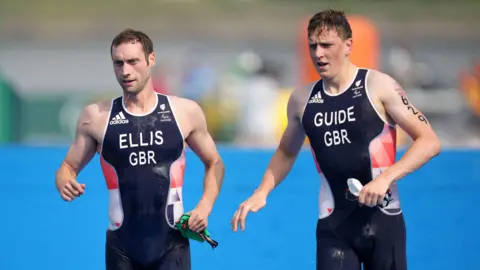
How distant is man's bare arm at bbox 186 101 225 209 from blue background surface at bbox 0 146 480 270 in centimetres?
195

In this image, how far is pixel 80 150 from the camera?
5.92 m

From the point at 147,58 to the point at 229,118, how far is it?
35.3 feet

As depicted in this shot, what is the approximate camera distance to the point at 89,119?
5.86 m

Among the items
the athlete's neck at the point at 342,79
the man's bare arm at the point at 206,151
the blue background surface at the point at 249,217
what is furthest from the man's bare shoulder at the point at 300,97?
the blue background surface at the point at 249,217

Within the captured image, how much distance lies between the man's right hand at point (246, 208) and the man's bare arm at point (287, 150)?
0.28 feet

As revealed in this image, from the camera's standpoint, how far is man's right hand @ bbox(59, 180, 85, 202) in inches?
220

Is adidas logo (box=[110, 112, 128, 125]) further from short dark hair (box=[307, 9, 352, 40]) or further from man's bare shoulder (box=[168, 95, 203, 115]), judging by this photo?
short dark hair (box=[307, 9, 352, 40])

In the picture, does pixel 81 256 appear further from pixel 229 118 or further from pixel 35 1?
pixel 35 1

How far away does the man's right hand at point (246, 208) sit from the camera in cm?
562

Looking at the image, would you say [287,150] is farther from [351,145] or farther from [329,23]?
[329,23]

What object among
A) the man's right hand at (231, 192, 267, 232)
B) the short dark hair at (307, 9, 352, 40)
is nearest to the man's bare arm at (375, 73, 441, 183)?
the short dark hair at (307, 9, 352, 40)

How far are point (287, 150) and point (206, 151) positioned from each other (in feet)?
1.72

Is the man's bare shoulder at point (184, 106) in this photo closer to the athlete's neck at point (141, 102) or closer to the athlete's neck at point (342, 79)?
the athlete's neck at point (141, 102)

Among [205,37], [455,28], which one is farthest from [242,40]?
[455,28]
